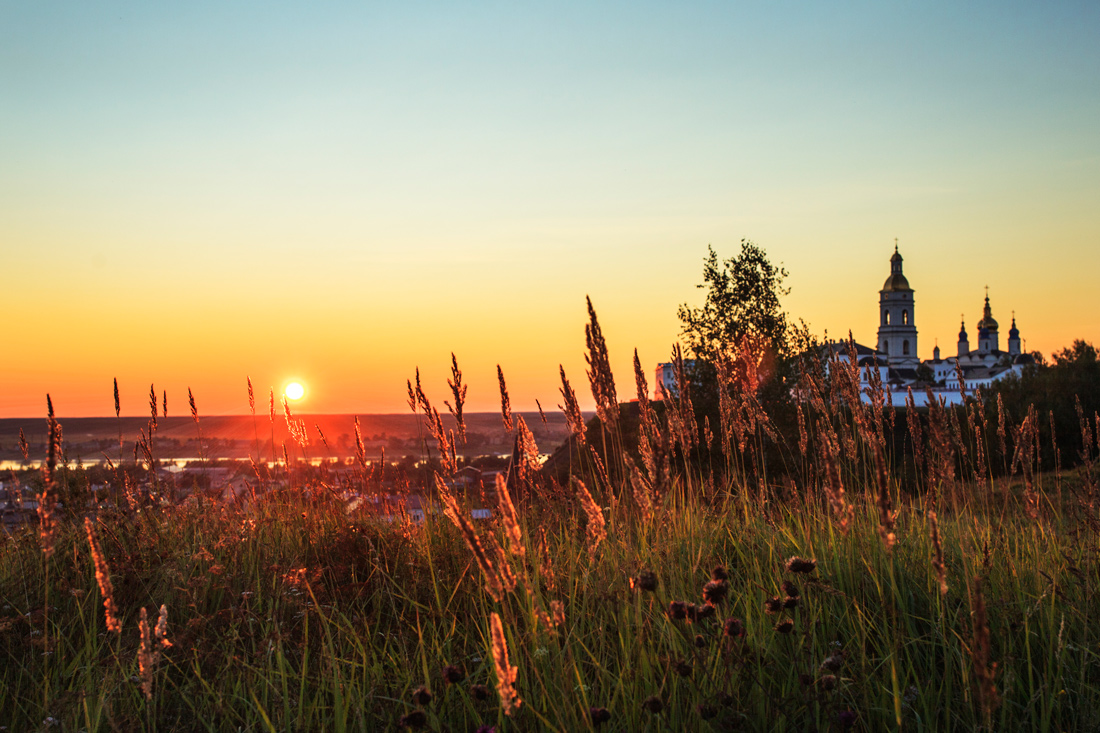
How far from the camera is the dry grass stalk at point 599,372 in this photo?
2.21 m

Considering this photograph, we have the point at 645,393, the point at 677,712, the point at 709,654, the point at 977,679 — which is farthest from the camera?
the point at 645,393

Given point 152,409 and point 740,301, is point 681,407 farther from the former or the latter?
point 740,301

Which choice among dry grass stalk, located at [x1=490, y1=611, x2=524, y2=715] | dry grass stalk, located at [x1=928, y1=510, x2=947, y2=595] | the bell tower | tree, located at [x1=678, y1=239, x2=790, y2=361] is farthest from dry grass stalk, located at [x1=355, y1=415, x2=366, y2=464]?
the bell tower

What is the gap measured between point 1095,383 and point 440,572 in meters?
53.3

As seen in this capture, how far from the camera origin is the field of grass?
199 centimetres

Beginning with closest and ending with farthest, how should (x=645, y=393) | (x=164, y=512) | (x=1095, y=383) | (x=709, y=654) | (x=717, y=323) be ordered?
(x=709, y=654) → (x=645, y=393) → (x=164, y=512) → (x=717, y=323) → (x=1095, y=383)

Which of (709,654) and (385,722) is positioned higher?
(709,654)

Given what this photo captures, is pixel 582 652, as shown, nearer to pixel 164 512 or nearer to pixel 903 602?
pixel 903 602

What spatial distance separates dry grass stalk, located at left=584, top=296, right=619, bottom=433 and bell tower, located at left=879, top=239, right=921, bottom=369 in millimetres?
140367

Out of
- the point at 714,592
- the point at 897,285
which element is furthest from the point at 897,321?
the point at 714,592

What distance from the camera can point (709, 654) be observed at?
233 centimetres

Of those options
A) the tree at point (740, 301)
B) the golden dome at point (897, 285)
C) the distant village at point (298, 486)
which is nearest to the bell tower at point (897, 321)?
the golden dome at point (897, 285)

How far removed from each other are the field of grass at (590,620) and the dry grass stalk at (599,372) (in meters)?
0.01

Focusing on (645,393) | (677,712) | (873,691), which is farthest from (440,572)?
(873,691)
